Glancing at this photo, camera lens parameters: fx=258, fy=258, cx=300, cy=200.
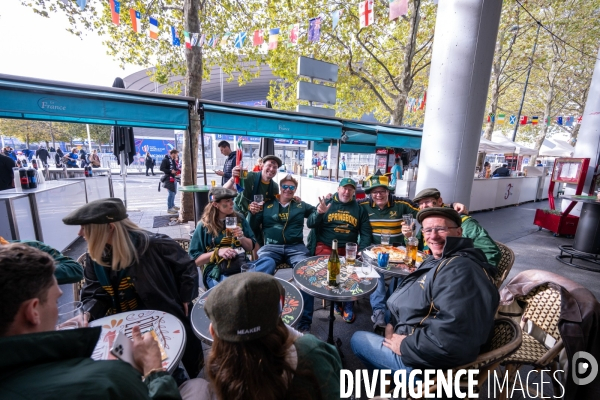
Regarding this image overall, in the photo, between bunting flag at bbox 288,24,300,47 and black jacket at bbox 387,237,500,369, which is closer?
black jacket at bbox 387,237,500,369

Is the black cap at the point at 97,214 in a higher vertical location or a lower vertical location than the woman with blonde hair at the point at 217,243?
higher

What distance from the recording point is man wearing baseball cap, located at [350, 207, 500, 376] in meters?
1.41

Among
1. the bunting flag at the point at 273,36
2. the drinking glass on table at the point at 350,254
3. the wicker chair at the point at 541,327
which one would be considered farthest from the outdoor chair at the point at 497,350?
the bunting flag at the point at 273,36

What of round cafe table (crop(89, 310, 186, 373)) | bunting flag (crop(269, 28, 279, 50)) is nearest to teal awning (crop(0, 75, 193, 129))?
round cafe table (crop(89, 310, 186, 373))

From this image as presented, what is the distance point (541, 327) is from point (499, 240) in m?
5.37

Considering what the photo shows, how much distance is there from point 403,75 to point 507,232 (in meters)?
7.16

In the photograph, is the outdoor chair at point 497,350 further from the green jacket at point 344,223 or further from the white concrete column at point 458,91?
the white concrete column at point 458,91

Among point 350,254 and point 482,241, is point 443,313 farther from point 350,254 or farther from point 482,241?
point 482,241

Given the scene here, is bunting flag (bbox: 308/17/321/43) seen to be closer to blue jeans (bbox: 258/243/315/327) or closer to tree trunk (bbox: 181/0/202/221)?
tree trunk (bbox: 181/0/202/221)

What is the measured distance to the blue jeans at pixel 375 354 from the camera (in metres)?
1.80

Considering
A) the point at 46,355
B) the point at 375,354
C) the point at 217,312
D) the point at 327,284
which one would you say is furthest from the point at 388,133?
the point at 46,355

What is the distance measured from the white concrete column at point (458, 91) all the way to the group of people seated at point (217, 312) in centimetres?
138

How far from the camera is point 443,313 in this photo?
1469mm

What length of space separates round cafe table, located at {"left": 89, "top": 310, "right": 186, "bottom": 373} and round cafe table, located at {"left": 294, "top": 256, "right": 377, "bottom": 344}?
1042mm
